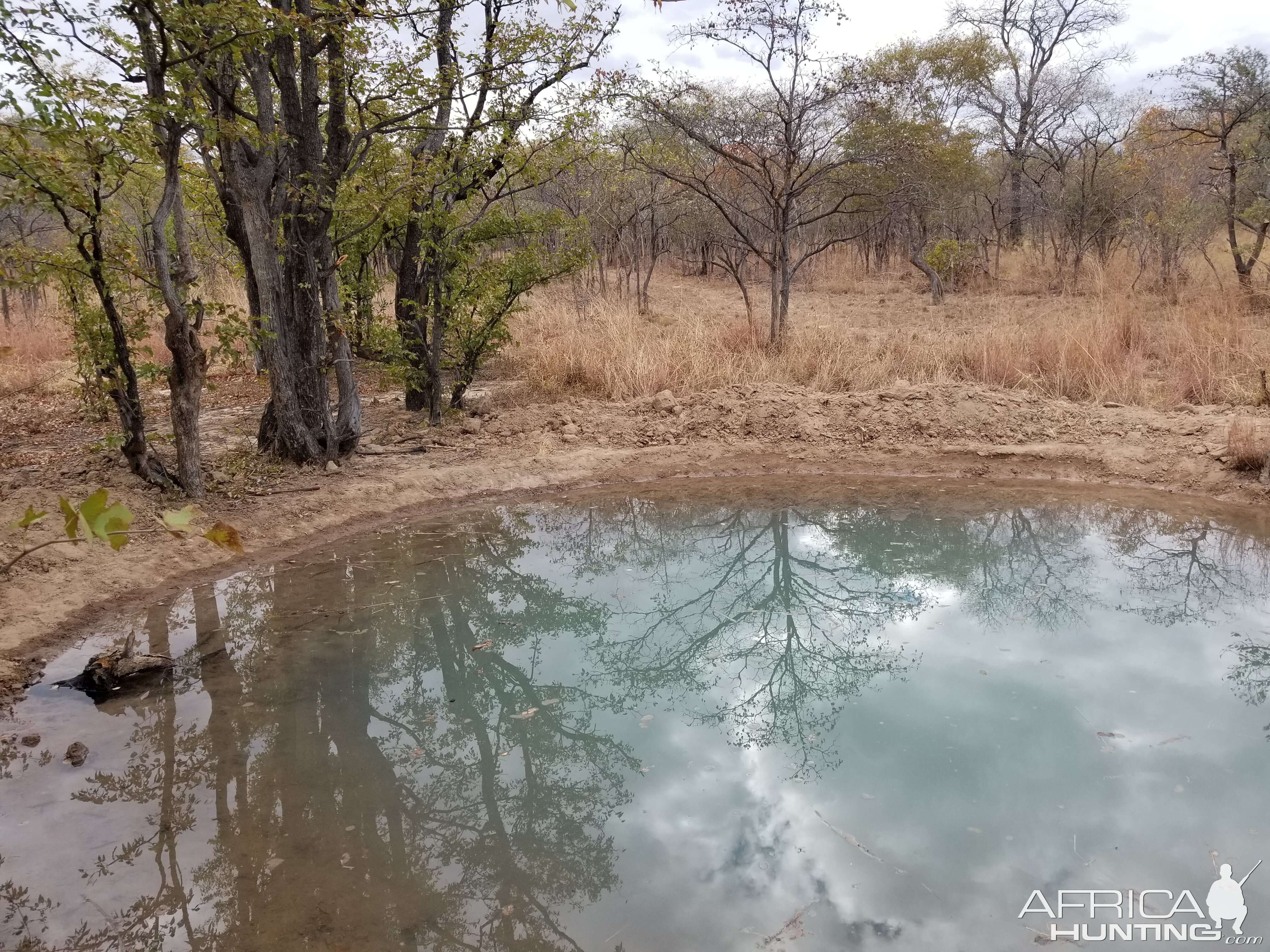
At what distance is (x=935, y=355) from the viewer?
9.91m

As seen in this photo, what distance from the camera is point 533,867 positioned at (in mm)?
3016

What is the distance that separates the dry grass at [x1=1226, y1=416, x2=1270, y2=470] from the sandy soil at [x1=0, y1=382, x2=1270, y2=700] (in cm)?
13

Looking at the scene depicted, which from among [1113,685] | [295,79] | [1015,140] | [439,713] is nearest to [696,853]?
[439,713]

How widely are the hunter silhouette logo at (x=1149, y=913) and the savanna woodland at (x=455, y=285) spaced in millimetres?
2990

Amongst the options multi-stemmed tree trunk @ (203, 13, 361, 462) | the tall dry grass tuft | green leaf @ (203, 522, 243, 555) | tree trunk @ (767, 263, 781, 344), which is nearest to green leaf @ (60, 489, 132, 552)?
green leaf @ (203, 522, 243, 555)

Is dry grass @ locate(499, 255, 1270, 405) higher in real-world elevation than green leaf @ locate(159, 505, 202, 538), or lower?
lower

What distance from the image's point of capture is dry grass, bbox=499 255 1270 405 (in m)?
8.96

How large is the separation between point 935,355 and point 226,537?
375 inches

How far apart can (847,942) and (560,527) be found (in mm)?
4419

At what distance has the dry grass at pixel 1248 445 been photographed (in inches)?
271

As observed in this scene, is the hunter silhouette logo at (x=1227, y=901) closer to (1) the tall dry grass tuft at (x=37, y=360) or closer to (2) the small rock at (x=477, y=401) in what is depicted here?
(2) the small rock at (x=477, y=401)

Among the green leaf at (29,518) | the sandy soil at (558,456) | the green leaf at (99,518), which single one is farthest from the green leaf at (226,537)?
the sandy soil at (558,456)

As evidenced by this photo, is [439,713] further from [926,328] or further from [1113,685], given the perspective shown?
[926,328]

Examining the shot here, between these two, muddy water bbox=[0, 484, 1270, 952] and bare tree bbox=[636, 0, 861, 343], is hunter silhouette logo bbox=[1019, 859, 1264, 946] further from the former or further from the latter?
bare tree bbox=[636, 0, 861, 343]
